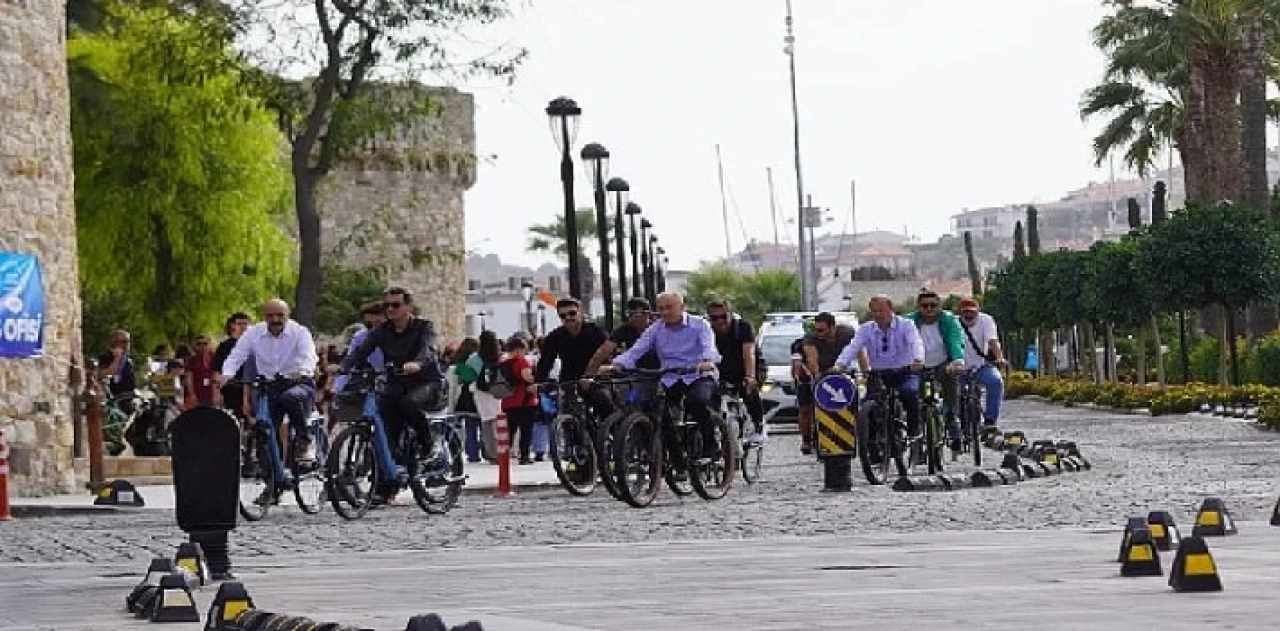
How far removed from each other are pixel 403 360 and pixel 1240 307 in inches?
1123

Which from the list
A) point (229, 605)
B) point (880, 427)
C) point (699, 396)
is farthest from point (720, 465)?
point (229, 605)

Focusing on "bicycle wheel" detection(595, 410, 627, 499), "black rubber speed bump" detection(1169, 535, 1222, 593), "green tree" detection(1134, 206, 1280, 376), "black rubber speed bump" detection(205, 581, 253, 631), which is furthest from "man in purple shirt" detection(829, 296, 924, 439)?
"green tree" detection(1134, 206, 1280, 376)

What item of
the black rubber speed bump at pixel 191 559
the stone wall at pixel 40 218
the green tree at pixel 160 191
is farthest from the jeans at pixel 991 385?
the green tree at pixel 160 191

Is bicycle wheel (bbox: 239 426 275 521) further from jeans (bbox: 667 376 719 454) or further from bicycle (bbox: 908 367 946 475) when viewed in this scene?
bicycle (bbox: 908 367 946 475)

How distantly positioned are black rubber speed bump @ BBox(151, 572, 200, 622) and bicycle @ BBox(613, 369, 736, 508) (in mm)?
8872

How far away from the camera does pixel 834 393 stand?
2267 cm

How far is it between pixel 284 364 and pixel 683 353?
112 inches

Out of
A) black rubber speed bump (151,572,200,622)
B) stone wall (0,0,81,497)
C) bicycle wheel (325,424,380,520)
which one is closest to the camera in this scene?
black rubber speed bump (151,572,200,622)

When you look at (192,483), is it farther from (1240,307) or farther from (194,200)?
(194,200)

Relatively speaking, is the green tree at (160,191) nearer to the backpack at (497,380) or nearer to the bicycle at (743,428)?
the backpack at (497,380)

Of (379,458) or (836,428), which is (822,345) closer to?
(836,428)

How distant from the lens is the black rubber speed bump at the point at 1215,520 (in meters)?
13.9

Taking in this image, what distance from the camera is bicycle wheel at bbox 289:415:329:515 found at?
21.2 meters

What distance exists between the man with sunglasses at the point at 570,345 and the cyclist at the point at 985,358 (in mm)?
4434
